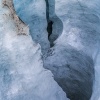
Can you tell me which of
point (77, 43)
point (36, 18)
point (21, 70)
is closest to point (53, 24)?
point (36, 18)

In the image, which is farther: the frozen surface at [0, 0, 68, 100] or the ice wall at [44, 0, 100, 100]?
A: the ice wall at [44, 0, 100, 100]

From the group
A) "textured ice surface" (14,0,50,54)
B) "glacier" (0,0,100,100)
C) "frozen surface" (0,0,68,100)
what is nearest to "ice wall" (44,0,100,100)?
"glacier" (0,0,100,100)

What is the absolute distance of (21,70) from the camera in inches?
63.6

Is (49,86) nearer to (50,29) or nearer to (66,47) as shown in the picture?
(66,47)

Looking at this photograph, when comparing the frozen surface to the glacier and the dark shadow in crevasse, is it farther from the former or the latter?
the dark shadow in crevasse

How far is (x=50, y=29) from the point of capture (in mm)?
2072

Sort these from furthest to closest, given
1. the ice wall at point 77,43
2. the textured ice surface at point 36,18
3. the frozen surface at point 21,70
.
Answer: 1. the textured ice surface at point 36,18
2. the ice wall at point 77,43
3. the frozen surface at point 21,70

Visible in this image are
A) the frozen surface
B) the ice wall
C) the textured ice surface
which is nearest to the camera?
the frozen surface

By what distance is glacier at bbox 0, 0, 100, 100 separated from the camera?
158cm

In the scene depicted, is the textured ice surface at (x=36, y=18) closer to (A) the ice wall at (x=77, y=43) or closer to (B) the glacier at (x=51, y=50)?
(B) the glacier at (x=51, y=50)

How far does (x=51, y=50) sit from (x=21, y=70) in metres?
0.55

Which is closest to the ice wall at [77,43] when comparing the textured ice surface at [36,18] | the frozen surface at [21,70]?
the textured ice surface at [36,18]

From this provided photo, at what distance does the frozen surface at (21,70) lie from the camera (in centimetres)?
153

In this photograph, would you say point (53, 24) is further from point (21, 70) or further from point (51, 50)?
point (21, 70)
